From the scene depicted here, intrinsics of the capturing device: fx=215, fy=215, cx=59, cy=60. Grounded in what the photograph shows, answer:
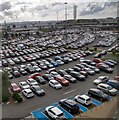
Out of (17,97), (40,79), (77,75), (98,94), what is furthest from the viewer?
(77,75)

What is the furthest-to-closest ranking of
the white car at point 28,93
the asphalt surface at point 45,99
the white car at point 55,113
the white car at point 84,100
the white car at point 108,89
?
the white car at point 28,93, the white car at point 108,89, the white car at point 84,100, the asphalt surface at point 45,99, the white car at point 55,113

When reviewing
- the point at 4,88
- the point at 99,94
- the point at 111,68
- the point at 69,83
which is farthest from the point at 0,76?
the point at 111,68

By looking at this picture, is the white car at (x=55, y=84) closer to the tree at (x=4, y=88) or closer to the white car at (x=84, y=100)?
the white car at (x=84, y=100)

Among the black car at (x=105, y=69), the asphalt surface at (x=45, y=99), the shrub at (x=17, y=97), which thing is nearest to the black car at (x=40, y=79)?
the asphalt surface at (x=45, y=99)

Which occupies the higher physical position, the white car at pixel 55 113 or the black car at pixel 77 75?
the black car at pixel 77 75

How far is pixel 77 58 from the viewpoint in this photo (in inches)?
1796

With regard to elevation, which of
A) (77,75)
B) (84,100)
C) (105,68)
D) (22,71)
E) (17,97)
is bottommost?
(17,97)

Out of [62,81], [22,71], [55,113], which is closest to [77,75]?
[62,81]

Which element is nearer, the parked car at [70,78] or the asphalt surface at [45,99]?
the asphalt surface at [45,99]

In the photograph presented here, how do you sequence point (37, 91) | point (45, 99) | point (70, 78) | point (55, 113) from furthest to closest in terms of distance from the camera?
point (70, 78) < point (37, 91) < point (45, 99) < point (55, 113)

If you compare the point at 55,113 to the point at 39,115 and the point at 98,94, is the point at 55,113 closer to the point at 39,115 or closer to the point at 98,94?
the point at 39,115

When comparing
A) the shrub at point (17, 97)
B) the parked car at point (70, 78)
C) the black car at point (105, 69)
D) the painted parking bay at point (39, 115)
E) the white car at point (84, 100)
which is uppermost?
the black car at point (105, 69)

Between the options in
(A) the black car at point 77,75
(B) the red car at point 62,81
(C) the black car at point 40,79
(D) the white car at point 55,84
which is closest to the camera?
(D) the white car at point 55,84

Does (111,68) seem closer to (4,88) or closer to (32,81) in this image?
(32,81)
